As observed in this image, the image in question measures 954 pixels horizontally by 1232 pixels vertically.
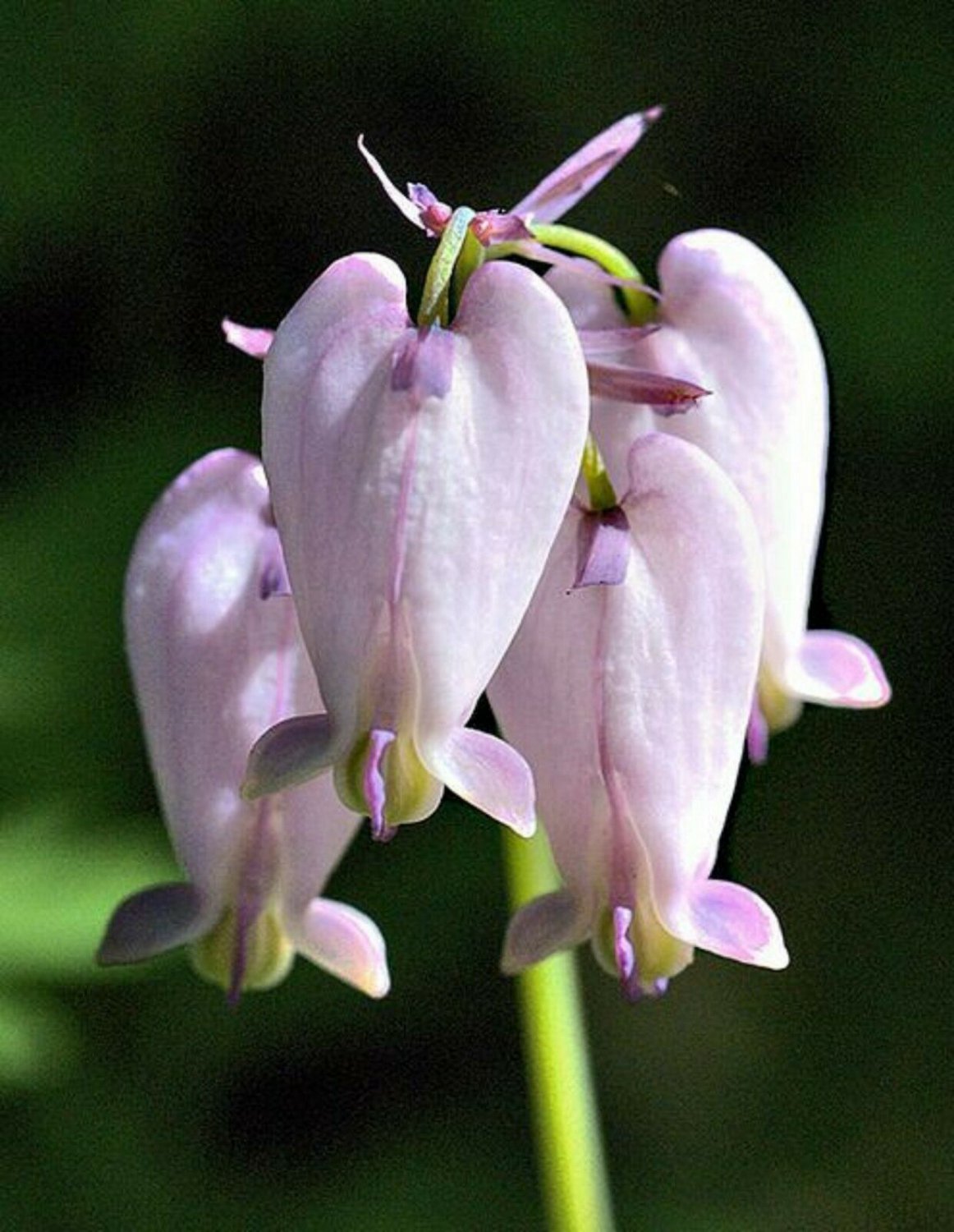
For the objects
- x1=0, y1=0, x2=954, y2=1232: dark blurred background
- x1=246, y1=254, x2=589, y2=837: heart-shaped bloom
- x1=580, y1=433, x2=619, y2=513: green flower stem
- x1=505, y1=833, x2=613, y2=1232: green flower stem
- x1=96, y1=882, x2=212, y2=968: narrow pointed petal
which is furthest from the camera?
x1=0, y1=0, x2=954, y2=1232: dark blurred background

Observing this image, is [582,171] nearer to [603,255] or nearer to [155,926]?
[603,255]

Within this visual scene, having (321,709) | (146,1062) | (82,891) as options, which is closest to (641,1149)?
(146,1062)

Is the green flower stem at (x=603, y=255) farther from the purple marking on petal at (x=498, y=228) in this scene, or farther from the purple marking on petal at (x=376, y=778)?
the purple marking on petal at (x=376, y=778)

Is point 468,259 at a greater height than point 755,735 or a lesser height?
greater

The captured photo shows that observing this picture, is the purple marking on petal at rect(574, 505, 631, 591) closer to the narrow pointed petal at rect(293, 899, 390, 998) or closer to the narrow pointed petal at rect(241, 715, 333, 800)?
the narrow pointed petal at rect(241, 715, 333, 800)

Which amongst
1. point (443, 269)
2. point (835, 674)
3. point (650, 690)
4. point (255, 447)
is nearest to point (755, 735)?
point (835, 674)

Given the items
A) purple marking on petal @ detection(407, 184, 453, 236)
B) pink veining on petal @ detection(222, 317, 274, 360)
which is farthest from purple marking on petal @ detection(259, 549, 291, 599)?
purple marking on petal @ detection(407, 184, 453, 236)

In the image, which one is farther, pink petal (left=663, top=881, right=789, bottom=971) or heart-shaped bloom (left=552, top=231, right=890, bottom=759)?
heart-shaped bloom (left=552, top=231, right=890, bottom=759)
